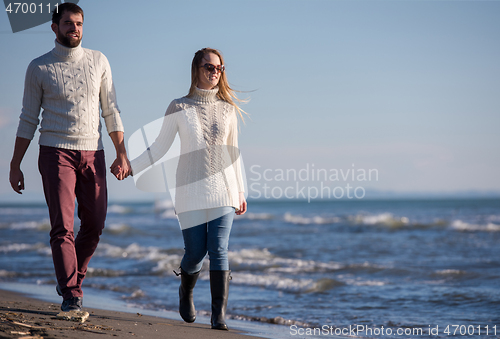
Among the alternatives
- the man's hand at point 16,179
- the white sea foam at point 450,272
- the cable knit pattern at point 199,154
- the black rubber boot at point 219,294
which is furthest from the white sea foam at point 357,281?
the man's hand at point 16,179

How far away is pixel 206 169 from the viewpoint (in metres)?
3.00

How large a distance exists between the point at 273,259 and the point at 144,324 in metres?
5.15

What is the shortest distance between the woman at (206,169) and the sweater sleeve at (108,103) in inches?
10.4

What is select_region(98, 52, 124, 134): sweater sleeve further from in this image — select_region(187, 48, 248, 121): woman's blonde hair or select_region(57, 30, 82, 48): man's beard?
select_region(187, 48, 248, 121): woman's blonde hair

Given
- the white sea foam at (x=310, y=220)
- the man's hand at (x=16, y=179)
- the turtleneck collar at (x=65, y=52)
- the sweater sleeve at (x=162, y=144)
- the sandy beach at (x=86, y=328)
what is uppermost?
the turtleneck collar at (x=65, y=52)

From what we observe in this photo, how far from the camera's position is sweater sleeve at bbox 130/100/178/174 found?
9.83 feet

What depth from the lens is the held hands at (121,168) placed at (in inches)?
113

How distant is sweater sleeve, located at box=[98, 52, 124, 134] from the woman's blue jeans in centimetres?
72

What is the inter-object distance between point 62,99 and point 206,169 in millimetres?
971

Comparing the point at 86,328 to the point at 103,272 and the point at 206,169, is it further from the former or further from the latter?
the point at 103,272

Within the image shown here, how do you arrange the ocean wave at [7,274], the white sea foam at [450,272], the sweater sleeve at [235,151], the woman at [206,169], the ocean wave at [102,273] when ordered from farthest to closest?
1. the white sea foam at [450,272]
2. the ocean wave at [102,273]
3. the ocean wave at [7,274]
4. the sweater sleeve at [235,151]
5. the woman at [206,169]

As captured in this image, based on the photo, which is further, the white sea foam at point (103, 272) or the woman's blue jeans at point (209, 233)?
the white sea foam at point (103, 272)

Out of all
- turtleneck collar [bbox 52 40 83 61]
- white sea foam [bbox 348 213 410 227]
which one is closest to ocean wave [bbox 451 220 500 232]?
white sea foam [bbox 348 213 410 227]

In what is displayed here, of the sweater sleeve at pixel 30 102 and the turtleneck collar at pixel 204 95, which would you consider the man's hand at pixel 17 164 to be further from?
the turtleneck collar at pixel 204 95
